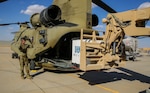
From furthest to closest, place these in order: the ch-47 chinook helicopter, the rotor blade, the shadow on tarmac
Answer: the rotor blade → the shadow on tarmac → the ch-47 chinook helicopter

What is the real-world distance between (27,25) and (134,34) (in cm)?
816

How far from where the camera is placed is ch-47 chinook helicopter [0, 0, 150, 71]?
5.72m

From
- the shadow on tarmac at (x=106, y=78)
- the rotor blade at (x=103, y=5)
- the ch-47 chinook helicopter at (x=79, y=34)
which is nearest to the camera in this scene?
the ch-47 chinook helicopter at (x=79, y=34)

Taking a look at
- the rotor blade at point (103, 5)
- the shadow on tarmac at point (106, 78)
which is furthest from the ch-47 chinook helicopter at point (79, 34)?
the shadow on tarmac at point (106, 78)

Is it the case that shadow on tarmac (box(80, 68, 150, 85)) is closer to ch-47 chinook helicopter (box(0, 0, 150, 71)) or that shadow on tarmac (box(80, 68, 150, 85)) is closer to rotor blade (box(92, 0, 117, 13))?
ch-47 chinook helicopter (box(0, 0, 150, 71))

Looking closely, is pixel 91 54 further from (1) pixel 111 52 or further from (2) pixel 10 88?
(2) pixel 10 88

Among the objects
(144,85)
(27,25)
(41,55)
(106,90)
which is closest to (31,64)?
(41,55)

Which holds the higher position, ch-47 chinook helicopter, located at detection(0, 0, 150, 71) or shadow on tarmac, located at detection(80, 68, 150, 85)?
ch-47 chinook helicopter, located at detection(0, 0, 150, 71)

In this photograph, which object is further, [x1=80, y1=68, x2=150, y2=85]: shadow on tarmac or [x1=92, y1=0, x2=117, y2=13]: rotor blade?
[x1=92, y1=0, x2=117, y2=13]: rotor blade

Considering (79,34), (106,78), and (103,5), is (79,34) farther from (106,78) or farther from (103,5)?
(106,78)

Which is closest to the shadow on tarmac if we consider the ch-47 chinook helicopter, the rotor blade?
the ch-47 chinook helicopter

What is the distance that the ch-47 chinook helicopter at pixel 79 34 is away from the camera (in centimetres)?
572

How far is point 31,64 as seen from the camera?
9555 mm

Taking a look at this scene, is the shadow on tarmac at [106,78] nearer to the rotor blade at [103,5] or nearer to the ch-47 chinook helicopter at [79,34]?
the ch-47 chinook helicopter at [79,34]
